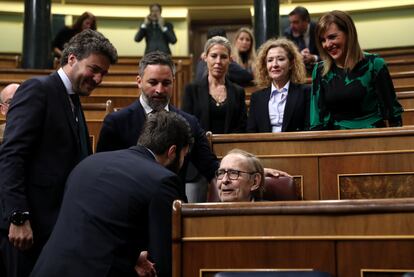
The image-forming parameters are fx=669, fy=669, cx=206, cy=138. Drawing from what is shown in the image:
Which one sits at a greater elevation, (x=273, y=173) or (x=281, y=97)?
(x=281, y=97)

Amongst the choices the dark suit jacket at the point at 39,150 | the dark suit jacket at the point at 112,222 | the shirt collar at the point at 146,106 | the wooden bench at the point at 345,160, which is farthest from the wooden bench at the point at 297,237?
the wooden bench at the point at 345,160

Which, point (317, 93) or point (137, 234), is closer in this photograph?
point (137, 234)

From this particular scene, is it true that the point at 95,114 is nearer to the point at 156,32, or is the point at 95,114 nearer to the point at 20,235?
the point at 20,235

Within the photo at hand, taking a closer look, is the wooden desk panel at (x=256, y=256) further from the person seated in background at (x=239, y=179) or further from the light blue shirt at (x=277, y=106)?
the light blue shirt at (x=277, y=106)

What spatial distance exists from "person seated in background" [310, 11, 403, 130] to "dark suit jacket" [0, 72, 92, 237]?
1360mm

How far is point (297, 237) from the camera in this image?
6.43 ft

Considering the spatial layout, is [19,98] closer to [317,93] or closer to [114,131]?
[114,131]

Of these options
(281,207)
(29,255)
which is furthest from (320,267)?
(29,255)

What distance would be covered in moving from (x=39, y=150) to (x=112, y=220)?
1.46 feet

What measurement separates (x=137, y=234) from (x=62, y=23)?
8.03m

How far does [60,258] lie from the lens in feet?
6.07

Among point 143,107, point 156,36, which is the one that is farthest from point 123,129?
point 156,36

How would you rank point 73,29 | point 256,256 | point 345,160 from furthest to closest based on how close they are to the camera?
point 73,29 < point 345,160 < point 256,256

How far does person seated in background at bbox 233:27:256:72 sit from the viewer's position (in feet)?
15.4
